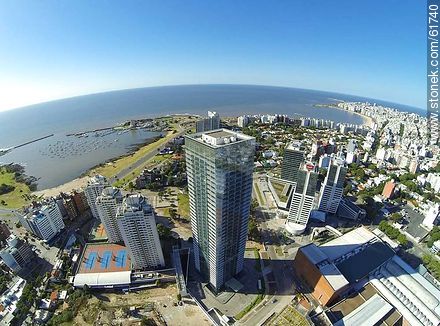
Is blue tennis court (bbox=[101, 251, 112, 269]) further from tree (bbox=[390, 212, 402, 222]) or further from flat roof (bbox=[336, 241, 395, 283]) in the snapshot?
tree (bbox=[390, 212, 402, 222])

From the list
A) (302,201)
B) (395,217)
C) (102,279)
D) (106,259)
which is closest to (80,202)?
(106,259)

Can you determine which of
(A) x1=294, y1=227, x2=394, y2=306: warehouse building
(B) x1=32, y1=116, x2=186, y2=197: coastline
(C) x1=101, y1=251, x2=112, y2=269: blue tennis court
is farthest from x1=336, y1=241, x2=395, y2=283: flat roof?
(B) x1=32, y1=116, x2=186, y2=197: coastline

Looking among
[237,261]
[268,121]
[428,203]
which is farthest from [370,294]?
[268,121]

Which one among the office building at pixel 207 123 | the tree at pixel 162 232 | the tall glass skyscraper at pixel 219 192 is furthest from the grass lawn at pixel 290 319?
the office building at pixel 207 123

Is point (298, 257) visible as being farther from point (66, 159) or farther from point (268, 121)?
point (268, 121)

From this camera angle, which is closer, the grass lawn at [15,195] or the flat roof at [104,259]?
the flat roof at [104,259]

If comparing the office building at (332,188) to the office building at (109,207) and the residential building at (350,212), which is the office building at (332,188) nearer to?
the residential building at (350,212)

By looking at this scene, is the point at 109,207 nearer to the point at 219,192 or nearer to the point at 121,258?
the point at 121,258
